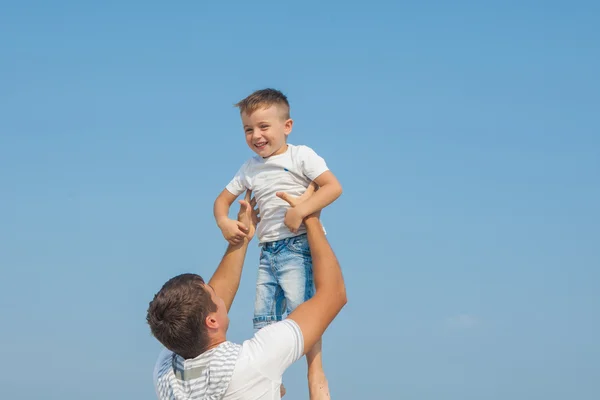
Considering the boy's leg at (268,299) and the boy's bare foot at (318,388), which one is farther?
the boy's leg at (268,299)

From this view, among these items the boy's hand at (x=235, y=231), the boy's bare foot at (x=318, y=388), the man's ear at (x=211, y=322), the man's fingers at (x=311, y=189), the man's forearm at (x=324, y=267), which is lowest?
the boy's bare foot at (x=318, y=388)

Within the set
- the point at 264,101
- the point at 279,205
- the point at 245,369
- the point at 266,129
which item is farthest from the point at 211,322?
the point at 264,101

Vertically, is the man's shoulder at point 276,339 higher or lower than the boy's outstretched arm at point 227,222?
lower

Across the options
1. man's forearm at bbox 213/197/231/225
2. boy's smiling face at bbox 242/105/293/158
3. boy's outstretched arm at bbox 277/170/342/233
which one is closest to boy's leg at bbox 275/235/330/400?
boy's outstretched arm at bbox 277/170/342/233

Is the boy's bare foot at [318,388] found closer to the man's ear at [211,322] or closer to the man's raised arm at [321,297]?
the man's raised arm at [321,297]

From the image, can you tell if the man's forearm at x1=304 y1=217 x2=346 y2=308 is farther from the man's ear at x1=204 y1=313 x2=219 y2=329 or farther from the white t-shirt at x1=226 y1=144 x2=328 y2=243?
the man's ear at x1=204 y1=313 x2=219 y2=329

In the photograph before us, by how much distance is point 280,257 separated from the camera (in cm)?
742

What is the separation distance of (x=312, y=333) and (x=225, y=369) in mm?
759

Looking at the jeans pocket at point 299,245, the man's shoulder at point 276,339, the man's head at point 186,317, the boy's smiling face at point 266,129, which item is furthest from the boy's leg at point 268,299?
the man's head at point 186,317

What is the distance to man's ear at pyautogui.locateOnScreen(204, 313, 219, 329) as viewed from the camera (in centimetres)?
537

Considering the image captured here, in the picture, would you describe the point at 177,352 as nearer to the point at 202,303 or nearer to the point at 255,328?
the point at 202,303

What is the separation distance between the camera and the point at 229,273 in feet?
24.1

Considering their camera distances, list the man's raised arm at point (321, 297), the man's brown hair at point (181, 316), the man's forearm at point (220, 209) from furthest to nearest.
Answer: the man's forearm at point (220, 209) → the man's raised arm at point (321, 297) → the man's brown hair at point (181, 316)

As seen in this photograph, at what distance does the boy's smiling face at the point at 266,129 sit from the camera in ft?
24.1
